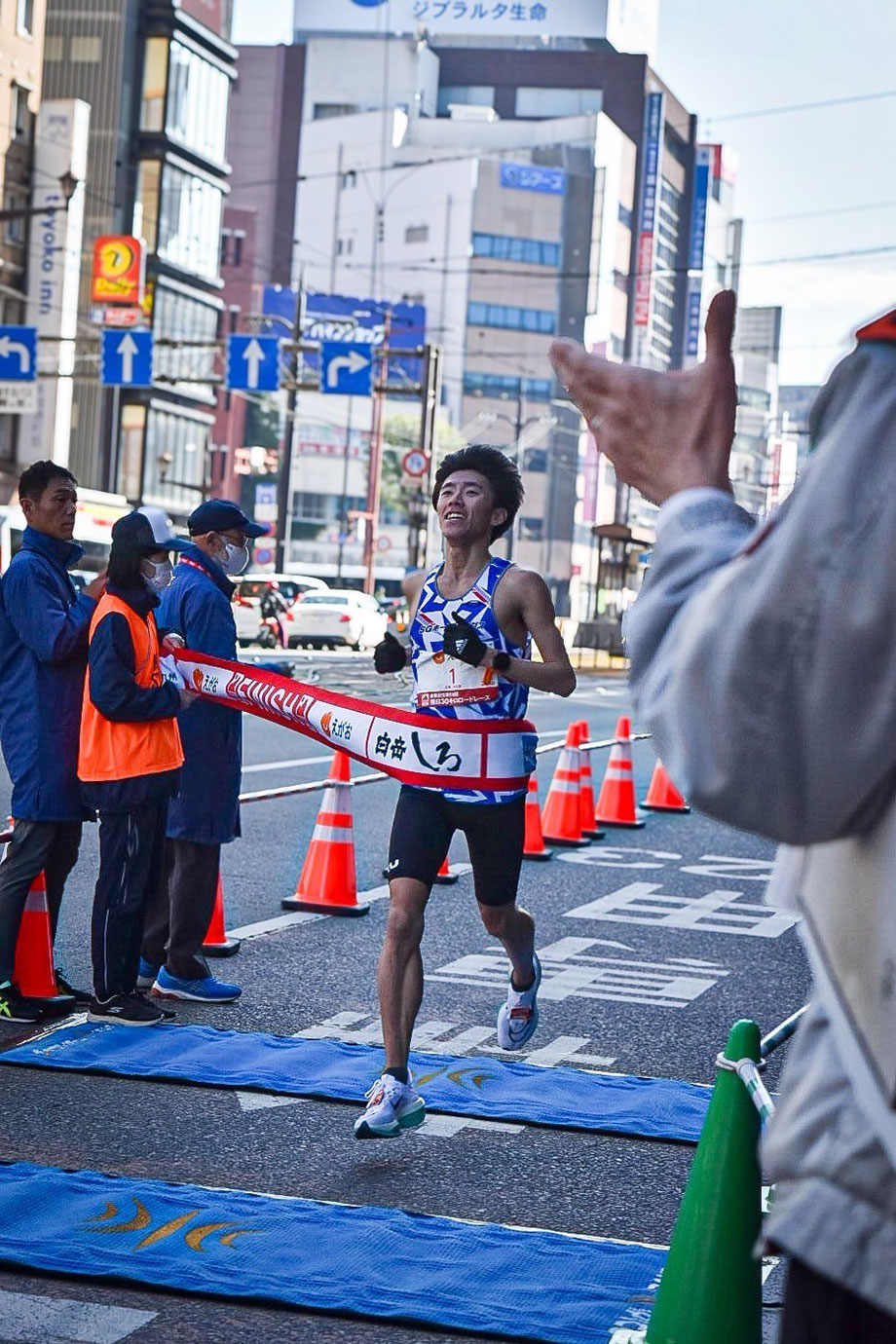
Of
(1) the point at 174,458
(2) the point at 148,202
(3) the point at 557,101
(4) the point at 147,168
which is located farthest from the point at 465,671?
(3) the point at 557,101

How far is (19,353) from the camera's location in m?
39.5

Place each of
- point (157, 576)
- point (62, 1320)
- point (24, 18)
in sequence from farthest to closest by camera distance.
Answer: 1. point (24, 18)
2. point (157, 576)
3. point (62, 1320)

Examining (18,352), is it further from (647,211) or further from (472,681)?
(647,211)

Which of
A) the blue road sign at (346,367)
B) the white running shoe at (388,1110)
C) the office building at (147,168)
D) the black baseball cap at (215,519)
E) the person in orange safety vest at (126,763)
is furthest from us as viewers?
the office building at (147,168)

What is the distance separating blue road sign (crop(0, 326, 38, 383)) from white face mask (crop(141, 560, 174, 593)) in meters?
32.9

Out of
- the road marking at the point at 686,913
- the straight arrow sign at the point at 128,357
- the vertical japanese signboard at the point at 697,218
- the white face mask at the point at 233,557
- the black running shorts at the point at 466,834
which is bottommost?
the road marking at the point at 686,913

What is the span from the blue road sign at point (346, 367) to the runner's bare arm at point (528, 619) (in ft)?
132

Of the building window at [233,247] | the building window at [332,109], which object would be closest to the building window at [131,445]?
the building window at [233,247]

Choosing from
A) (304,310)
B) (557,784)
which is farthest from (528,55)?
(557,784)

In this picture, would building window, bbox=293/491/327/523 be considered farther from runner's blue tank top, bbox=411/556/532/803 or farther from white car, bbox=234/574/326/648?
runner's blue tank top, bbox=411/556/532/803

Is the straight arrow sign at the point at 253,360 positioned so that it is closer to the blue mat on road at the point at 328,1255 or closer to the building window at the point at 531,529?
the blue mat on road at the point at 328,1255

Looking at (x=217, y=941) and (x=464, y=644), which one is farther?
(x=217, y=941)

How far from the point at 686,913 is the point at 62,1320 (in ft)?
23.6

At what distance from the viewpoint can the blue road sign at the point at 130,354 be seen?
40250 mm
